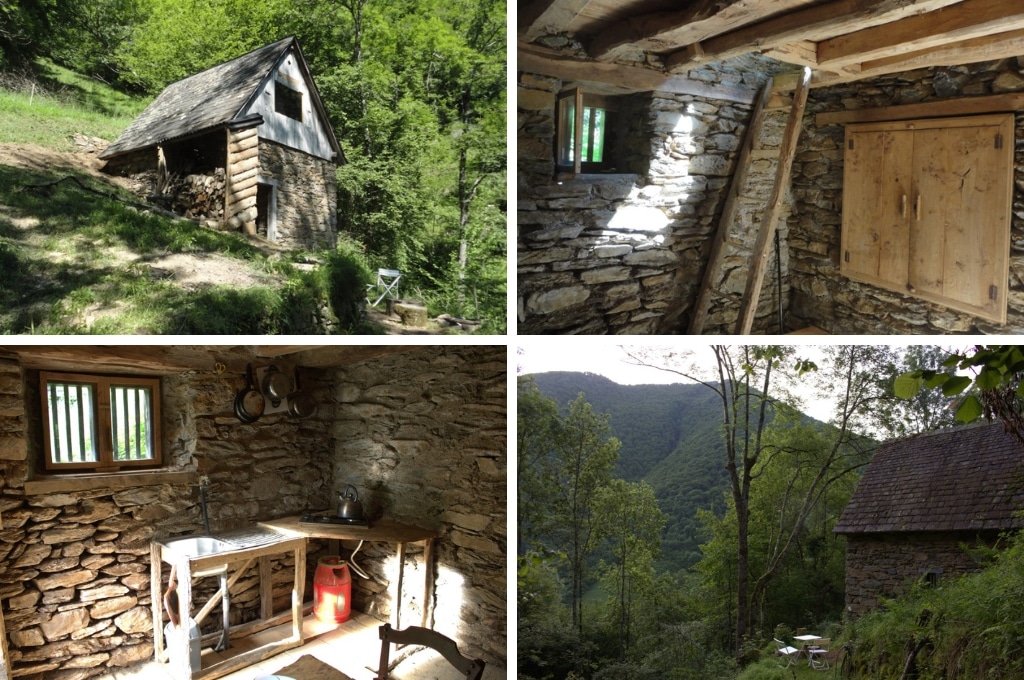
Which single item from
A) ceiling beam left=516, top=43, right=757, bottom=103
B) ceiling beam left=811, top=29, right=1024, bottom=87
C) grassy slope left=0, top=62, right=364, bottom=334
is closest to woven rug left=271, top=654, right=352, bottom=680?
grassy slope left=0, top=62, right=364, bottom=334

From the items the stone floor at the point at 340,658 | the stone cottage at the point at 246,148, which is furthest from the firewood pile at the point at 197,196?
the stone floor at the point at 340,658

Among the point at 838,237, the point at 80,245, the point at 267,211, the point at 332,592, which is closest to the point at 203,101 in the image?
the point at 267,211

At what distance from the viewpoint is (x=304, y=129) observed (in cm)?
185

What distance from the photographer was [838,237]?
7.94ft

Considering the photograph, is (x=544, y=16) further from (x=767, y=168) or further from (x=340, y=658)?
(x=340, y=658)

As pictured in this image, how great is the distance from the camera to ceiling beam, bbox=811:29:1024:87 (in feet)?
6.12

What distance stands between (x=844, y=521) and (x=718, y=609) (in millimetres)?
513

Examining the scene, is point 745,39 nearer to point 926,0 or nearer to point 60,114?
point 926,0

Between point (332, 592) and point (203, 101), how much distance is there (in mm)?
2205

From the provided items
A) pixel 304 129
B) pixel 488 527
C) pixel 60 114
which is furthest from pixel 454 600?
pixel 60 114

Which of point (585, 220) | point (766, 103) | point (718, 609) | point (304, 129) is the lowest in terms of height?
point (718, 609)

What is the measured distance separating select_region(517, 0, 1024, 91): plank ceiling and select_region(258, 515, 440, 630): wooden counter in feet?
6.15

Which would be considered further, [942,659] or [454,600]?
[454,600]

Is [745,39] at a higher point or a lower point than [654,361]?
higher
